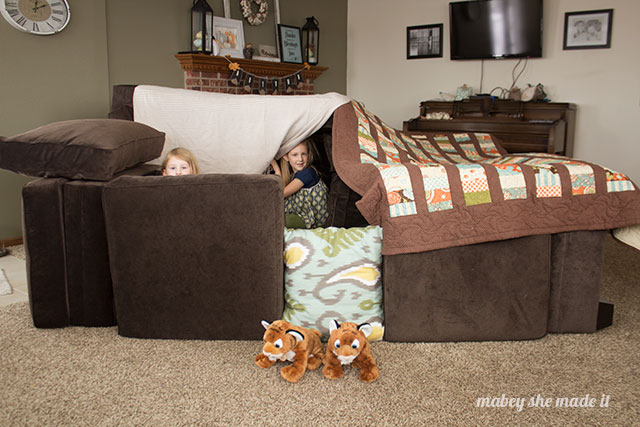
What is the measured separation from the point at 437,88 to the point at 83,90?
345cm

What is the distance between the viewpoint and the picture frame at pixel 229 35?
4.51 metres

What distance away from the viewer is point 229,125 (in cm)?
250

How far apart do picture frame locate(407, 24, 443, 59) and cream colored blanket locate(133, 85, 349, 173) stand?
3290 millimetres

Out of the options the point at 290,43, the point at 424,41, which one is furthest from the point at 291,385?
the point at 424,41

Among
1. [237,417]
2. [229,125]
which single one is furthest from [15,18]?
[237,417]

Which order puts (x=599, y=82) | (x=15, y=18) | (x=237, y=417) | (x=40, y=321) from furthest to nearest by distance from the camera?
1. (x=599, y=82)
2. (x=15, y=18)
3. (x=40, y=321)
4. (x=237, y=417)

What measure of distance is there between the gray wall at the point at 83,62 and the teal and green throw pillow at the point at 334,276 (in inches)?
92.5

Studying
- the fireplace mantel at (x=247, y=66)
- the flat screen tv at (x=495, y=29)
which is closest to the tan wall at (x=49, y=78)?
the fireplace mantel at (x=247, y=66)

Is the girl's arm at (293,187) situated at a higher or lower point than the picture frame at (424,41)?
lower

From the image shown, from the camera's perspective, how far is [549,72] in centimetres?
485

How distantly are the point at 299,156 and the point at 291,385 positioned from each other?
124 centimetres

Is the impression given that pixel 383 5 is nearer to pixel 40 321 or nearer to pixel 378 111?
pixel 378 111

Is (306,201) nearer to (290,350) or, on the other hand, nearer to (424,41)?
(290,350)

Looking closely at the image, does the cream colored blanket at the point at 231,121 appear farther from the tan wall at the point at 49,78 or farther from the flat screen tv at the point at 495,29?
the flat screen tv at the point at 495,29
